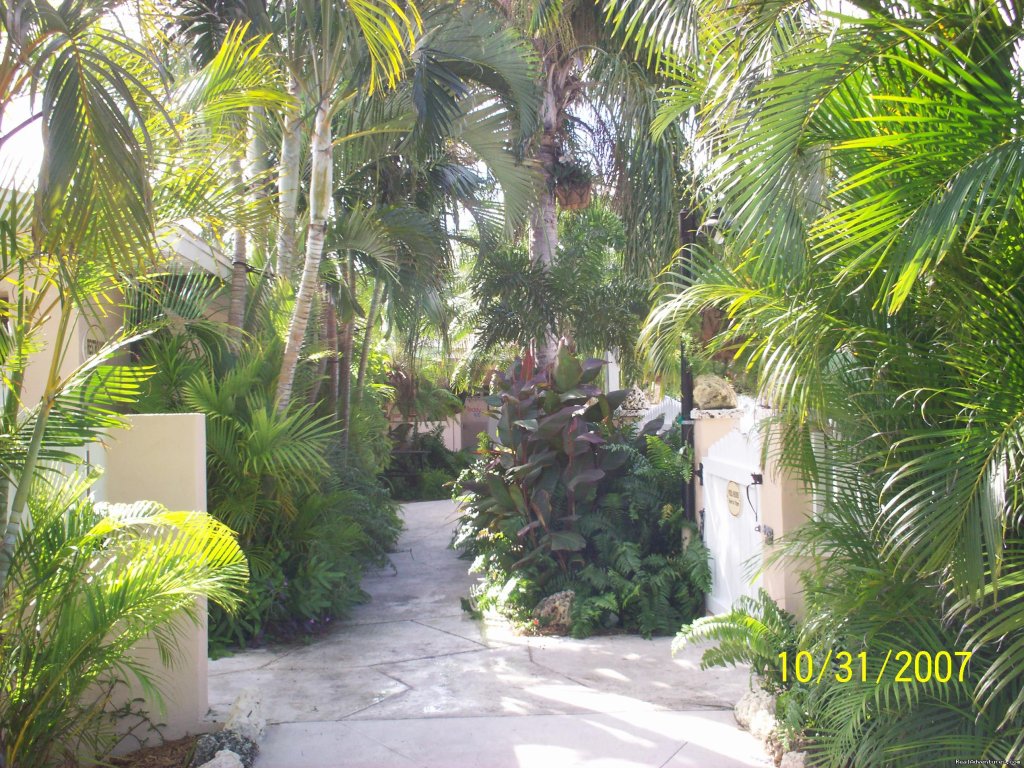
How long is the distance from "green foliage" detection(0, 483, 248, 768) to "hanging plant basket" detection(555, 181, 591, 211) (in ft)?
31.4

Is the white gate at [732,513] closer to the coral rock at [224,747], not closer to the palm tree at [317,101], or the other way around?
the coral rock at [224,747]

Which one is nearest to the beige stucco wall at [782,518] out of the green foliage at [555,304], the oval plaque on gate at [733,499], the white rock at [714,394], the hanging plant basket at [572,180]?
the oval plaque on gate at [733,499]

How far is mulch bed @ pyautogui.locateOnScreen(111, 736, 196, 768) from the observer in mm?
4359

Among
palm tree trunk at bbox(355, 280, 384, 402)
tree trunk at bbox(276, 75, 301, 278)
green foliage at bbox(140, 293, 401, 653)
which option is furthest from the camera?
palm tree trunk at bbox(355, 280, 384, 402)

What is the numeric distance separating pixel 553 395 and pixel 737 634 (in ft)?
12.3

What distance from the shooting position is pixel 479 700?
217 inches

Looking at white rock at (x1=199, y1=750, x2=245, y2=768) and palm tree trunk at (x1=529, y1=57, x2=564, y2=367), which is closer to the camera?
white rock at (x1=199, y1=750, x2=245, y2=768)

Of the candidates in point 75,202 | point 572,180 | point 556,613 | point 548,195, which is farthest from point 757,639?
point 572,180

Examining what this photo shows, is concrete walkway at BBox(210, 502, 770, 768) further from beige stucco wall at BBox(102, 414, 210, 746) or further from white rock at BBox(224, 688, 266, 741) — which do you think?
beige stucco wall at BBox(102, 414, 210, 746)

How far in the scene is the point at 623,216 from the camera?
968 cm

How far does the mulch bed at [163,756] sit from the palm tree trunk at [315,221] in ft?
9.77

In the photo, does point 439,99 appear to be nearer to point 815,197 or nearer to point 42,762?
point 815,197
